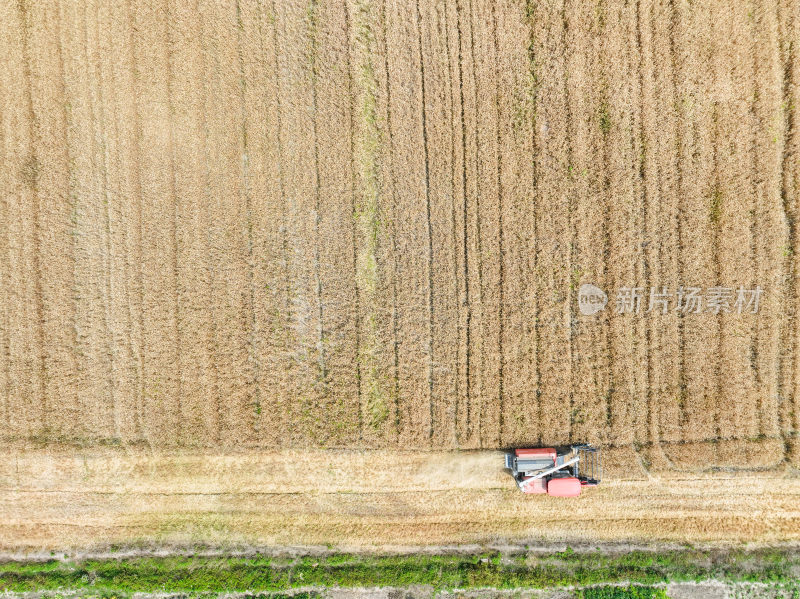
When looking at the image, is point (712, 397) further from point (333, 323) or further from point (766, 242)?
point (333, 323)

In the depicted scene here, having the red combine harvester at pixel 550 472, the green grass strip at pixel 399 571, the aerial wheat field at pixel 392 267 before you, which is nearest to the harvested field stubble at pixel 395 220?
the aerial wheat field at pixel 392 267

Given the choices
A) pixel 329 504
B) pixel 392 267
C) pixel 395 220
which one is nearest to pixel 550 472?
pixel 329 504

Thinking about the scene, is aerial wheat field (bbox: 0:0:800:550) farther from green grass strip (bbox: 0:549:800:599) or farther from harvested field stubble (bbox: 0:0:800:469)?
green grass strip (bbox: 0:549:800:599)

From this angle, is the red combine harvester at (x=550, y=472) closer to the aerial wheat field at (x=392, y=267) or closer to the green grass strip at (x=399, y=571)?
the aerial wheat field at (x=392, y=267)

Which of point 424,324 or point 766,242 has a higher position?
point 766,242

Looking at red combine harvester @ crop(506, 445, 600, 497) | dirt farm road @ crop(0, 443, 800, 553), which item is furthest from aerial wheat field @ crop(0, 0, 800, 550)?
red combine harvester @ crop(506, 445, 600, 497)

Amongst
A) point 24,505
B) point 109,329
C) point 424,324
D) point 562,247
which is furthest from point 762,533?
point 24,505
